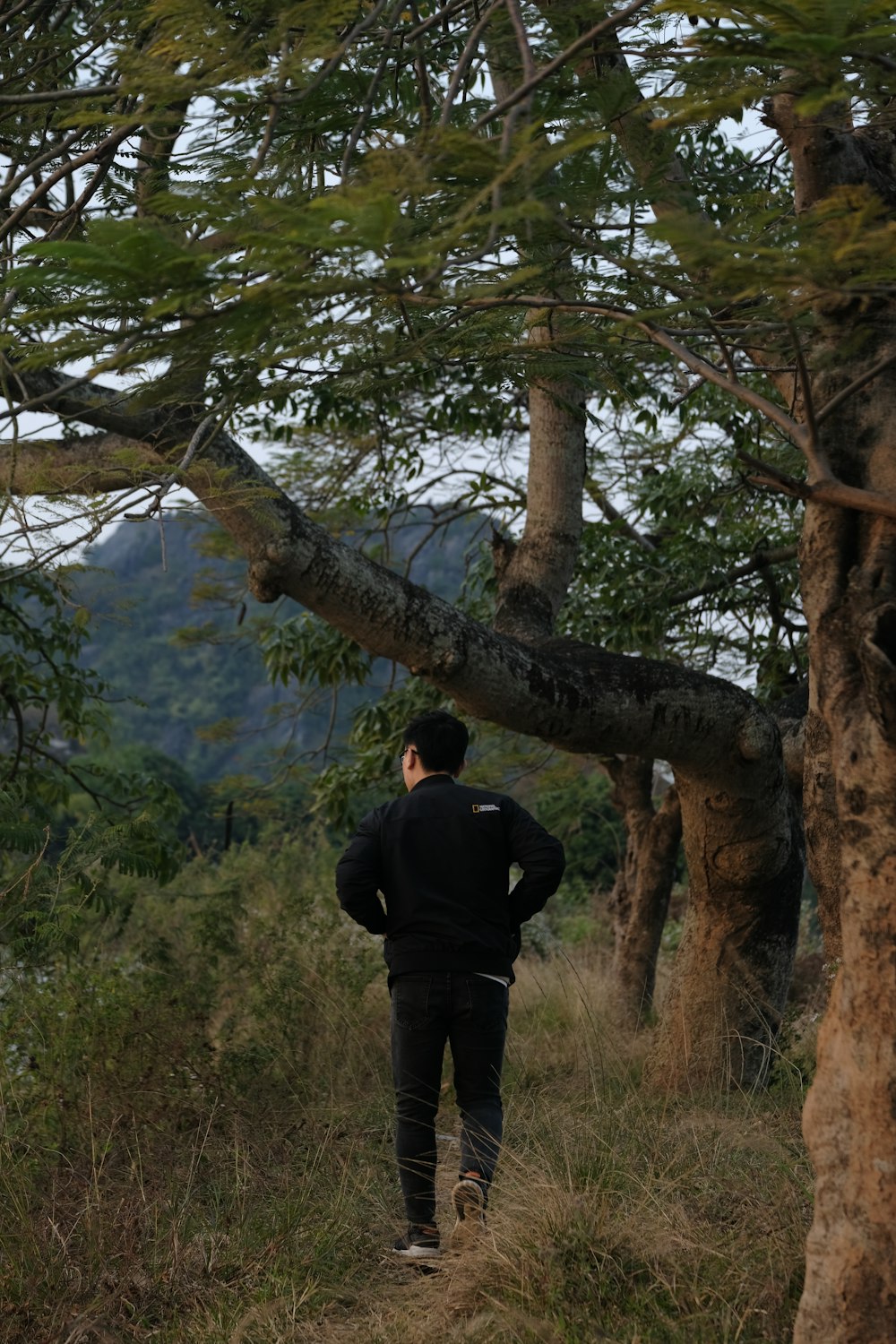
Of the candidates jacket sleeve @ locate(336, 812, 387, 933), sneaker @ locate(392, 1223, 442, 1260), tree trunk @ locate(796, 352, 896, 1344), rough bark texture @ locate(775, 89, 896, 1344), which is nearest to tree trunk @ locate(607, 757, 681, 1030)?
jacket sleeve @ locate(336, 812, 387, 933)

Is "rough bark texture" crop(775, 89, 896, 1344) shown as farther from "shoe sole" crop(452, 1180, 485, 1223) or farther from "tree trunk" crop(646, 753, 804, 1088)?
"tree trunk" crop(646, 753, 804, 1088)

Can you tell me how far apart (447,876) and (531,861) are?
0.29 m

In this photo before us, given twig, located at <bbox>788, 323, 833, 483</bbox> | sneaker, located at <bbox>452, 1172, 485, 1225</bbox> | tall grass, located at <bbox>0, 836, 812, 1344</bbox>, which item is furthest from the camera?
sneaker, located at <bbox>452, 1172, 485, 1225</bbox>

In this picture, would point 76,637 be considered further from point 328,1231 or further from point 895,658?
point 895,658

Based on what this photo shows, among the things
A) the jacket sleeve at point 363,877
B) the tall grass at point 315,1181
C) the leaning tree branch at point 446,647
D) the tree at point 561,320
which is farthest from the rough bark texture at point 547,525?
the tall grass at point 315,1181

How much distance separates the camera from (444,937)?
440 cm

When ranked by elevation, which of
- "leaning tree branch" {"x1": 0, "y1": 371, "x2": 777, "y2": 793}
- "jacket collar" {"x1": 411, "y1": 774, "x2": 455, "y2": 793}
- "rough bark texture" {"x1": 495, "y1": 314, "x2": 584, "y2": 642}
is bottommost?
"jacket collar" {"x1": 411, "y1": 774, "x2": 455, "y2": 793}

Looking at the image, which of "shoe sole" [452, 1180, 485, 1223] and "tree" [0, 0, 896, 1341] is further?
"shoe sole" [452, 1180, 485, 1223]

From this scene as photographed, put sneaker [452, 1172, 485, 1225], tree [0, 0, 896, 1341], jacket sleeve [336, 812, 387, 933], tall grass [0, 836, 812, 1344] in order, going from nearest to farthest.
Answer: tree [0, 0, 896, 1341] → tall grass [0, 836, 812, 1344] → sneaker [452, 1172, 485, 1225] → jacket sleeve [336, 812, 387, 933]

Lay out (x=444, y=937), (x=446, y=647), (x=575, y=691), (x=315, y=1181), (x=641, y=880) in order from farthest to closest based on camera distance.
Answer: (x=641, y=880) < (x=575, y=691) < (x=446, y=647) < (x=315, y=1181) < (x=444, y=937)

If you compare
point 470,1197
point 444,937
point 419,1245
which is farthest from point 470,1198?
point 444,937

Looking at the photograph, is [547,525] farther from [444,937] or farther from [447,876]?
[444,937]

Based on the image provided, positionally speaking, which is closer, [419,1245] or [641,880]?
[419,1245]

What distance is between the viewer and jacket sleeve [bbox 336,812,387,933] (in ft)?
14.7
